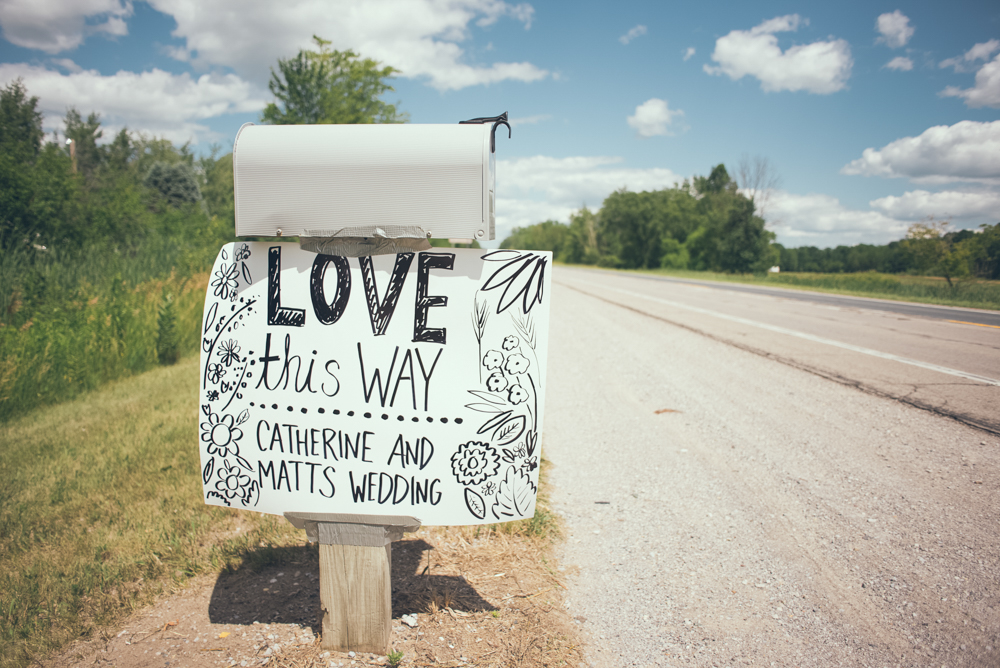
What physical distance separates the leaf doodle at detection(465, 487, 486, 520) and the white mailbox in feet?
3.35

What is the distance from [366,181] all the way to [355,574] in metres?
1.59

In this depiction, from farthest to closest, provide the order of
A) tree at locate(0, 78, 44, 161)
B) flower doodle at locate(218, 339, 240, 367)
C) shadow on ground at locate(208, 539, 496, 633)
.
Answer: tree at locate(0, 78, 44, 161) < shadow on ground at locate(208, 539, 496, 633) < flower doodle at locate(218, 339, 240, 367)

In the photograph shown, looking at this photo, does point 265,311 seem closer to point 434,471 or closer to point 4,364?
point 434,471

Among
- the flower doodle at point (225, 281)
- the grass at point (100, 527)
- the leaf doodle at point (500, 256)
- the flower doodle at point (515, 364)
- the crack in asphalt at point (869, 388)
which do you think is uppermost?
the leaf doodle at point (500, 256)

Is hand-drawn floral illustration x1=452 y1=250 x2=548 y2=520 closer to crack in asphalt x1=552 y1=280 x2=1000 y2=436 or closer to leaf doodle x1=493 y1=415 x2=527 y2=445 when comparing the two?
leaf doodle x1=493 y1=415 x2=527 y2=445

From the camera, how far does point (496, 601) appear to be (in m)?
2.55

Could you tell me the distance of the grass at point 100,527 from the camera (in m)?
2.56

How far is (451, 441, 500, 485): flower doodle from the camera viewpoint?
2.08 m

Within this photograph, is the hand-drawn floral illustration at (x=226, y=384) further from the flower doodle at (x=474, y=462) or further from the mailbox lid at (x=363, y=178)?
the flower doodle at (x=474, y=462)

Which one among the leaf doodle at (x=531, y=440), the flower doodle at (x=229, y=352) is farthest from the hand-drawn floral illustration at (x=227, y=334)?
the leaf doodle at (x=531, y=440)

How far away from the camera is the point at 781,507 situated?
11.5ft

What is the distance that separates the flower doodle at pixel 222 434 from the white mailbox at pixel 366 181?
782 mm

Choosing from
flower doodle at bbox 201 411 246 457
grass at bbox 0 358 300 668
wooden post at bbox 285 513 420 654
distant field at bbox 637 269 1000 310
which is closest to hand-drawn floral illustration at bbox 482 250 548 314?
wooden post at bbox 285 513 420 654

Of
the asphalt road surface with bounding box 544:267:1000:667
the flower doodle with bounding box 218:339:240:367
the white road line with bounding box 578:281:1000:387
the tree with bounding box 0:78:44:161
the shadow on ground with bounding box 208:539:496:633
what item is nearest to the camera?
the flower doodle with bounding box 218:339:240:367
